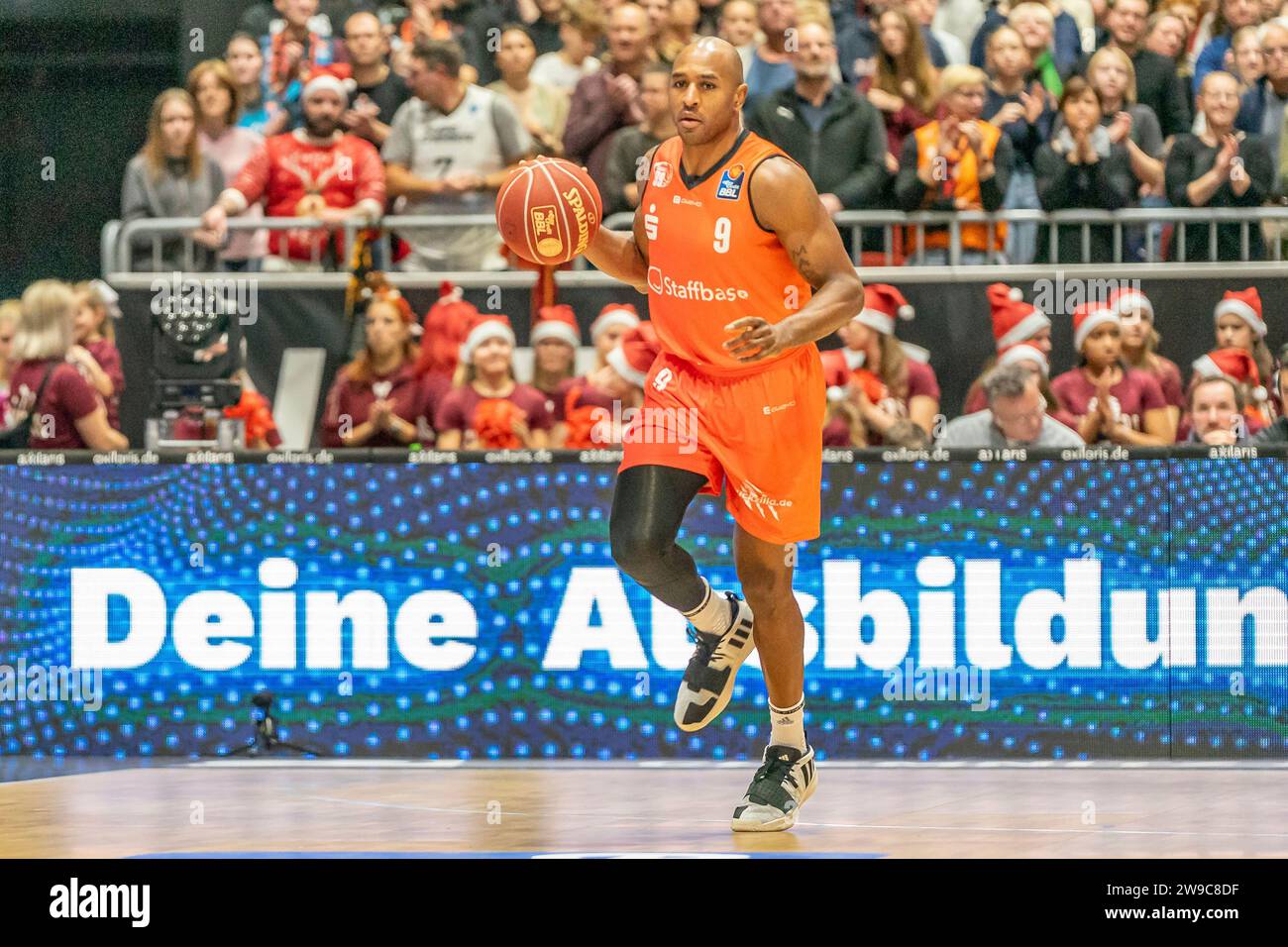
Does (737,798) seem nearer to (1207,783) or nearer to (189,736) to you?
(1207,783)

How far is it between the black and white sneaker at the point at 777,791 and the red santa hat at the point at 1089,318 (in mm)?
3963

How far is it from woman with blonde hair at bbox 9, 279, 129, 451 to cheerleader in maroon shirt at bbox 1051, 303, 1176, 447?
192 inches

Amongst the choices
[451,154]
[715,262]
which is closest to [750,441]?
[715,262]

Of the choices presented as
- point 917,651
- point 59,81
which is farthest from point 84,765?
point 59,81

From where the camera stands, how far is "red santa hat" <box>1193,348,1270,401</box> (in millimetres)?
10180

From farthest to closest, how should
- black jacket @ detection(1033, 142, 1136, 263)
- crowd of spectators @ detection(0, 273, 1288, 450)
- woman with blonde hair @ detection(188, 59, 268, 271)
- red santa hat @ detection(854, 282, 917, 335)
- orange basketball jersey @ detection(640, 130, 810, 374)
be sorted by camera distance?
woman with blonde hair @ detection(188, 59, 268, 271), black jacket @ detection(1033, 142, 1136, 263), red santa hat @ detection(854, 282, 917, 335), crowd of spectators @ detection(0, 273, 1288, 450), orange basketball jersey @ detection(640, 130, 810, 374)

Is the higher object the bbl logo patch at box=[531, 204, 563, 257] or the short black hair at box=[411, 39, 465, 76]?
the short black hair at box=[411, 39, 465, 76]

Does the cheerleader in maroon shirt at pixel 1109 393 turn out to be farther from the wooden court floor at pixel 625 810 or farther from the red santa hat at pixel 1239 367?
the wooden court floor at pixel 625 810

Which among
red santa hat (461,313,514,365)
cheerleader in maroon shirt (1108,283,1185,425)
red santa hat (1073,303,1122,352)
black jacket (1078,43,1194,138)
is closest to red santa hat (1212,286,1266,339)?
cheerleader in maroon shirt (1108,283,1185,425)

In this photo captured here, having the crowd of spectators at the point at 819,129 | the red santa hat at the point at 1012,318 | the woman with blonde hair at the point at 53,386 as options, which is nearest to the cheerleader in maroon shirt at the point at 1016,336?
the red santa hat at the point at 1012,318

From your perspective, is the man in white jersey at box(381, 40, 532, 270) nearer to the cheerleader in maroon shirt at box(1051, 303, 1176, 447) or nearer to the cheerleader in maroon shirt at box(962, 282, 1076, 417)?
the cheerleader in maroon shirt at box(962, 282, 1076, 417)

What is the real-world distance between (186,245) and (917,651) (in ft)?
16.8

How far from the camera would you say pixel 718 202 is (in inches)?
276

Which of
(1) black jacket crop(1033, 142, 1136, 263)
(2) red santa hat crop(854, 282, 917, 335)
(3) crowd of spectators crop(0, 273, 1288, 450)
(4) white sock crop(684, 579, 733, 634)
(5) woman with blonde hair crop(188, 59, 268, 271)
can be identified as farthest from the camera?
(5) woman with blonde hair crop(188, 59, 268, 271)
